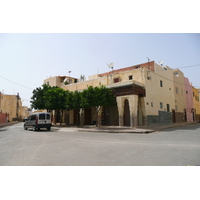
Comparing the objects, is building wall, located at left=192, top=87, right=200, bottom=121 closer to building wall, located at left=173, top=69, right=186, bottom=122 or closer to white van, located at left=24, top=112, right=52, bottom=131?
building wall, located at left=173, top=69, right=186, bottom=122

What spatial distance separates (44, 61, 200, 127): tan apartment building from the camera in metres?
20.6

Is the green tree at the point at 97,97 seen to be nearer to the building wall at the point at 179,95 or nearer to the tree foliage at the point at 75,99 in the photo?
the tree foliage at the point at 75,99

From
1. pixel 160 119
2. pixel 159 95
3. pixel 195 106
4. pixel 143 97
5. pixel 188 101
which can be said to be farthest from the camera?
pixel 195 106

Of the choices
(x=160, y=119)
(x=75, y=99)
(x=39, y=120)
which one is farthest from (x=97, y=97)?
(x=160, y=119)

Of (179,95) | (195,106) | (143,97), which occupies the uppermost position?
(179,95)

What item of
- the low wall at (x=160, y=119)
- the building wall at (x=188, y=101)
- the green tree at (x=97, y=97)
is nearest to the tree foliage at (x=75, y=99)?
the green tree at (x=97, y=97)

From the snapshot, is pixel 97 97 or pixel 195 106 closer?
pixel 97 97

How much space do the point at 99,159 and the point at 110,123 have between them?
64.0ft

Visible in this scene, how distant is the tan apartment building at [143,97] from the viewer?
20609mm

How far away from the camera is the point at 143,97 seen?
71.3 ft

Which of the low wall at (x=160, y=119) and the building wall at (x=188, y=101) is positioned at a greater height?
the building wall at (x=188, y=101)

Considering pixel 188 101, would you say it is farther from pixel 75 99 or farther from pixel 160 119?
pixel 75 99

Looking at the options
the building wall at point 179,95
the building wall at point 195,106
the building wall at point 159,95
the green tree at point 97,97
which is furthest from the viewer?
the building wall at point 195,106

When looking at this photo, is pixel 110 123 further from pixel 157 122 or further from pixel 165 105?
pixel 165 105
